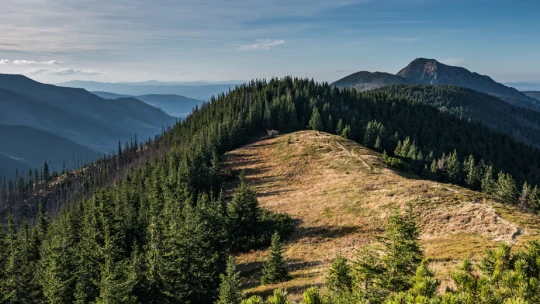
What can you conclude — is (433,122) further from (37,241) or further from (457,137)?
(37,241)

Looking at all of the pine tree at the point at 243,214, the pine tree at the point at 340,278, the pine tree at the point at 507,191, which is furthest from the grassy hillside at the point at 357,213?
the pine tree at the point at 507,191

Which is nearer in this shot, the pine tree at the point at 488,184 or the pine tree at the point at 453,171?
the pine tree at the point at 488,184

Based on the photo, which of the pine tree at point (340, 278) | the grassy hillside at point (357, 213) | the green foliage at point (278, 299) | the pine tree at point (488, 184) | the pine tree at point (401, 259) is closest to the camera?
A: the green foliage at point (278, 299)

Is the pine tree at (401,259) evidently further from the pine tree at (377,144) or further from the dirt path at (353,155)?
the pine tree at (377,144)

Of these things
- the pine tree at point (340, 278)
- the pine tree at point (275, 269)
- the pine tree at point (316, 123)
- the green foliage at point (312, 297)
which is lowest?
the pine tree at point (275, 269)

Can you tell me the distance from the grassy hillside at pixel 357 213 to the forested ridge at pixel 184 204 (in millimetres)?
5476

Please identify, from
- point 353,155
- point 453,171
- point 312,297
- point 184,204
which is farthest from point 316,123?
point 312,297

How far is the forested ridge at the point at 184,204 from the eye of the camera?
1197 inches

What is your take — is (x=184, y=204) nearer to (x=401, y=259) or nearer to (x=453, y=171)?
(x=401, y=259)

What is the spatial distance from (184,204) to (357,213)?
27.0m

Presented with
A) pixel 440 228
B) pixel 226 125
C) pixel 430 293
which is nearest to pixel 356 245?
pixel 440 228

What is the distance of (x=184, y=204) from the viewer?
4812 cm

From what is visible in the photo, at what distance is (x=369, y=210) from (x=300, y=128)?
85020 mm

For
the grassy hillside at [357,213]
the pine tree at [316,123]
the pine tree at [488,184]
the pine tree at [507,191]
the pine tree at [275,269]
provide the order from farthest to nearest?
the pine tree at [316,123] < the pine tree at [488,184] < the pine tree at [507,191] < the grassy hillside at [357,213] < the pine tree at [275,269]
